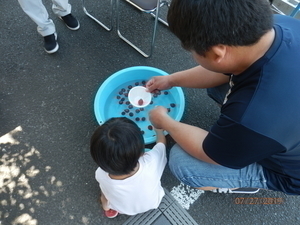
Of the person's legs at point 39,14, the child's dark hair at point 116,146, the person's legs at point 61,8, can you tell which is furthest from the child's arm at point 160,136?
the person's legs at point 61,8

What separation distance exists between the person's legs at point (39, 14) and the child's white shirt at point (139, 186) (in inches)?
50.9

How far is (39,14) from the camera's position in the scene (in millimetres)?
1904

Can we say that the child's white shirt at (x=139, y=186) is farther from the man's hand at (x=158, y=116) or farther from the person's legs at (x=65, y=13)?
the person's legs at (x=65, y=13)

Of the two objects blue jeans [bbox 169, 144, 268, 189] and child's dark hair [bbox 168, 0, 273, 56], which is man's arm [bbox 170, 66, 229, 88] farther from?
child's dark hair [bbox 168, 0, 273, 56]

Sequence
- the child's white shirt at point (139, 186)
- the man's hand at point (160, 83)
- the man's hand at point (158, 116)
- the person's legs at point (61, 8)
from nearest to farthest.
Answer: the child's white shirt at point (139, 186) < the man's hand at point (158, 116) < the man's hand at point (160, 83) < the person's legs at point (61, 8)

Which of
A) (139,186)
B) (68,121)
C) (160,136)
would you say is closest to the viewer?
(139,186)

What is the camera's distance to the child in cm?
112

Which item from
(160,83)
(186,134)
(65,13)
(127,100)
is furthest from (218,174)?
(65,13)

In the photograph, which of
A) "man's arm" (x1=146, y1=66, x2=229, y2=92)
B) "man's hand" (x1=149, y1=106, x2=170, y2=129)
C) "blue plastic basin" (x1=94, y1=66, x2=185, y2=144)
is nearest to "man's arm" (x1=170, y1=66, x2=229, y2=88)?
"man's arm" (x1=146, y1=66, x2=229, y2=92)

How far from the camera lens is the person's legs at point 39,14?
71.2 inches

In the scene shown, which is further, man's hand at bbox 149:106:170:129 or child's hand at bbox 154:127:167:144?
child's hand at bbox 154:127:167:144

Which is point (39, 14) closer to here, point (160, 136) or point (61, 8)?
point (61, 8)

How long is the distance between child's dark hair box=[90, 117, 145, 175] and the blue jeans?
36 cm

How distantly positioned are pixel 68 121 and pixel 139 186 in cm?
88
